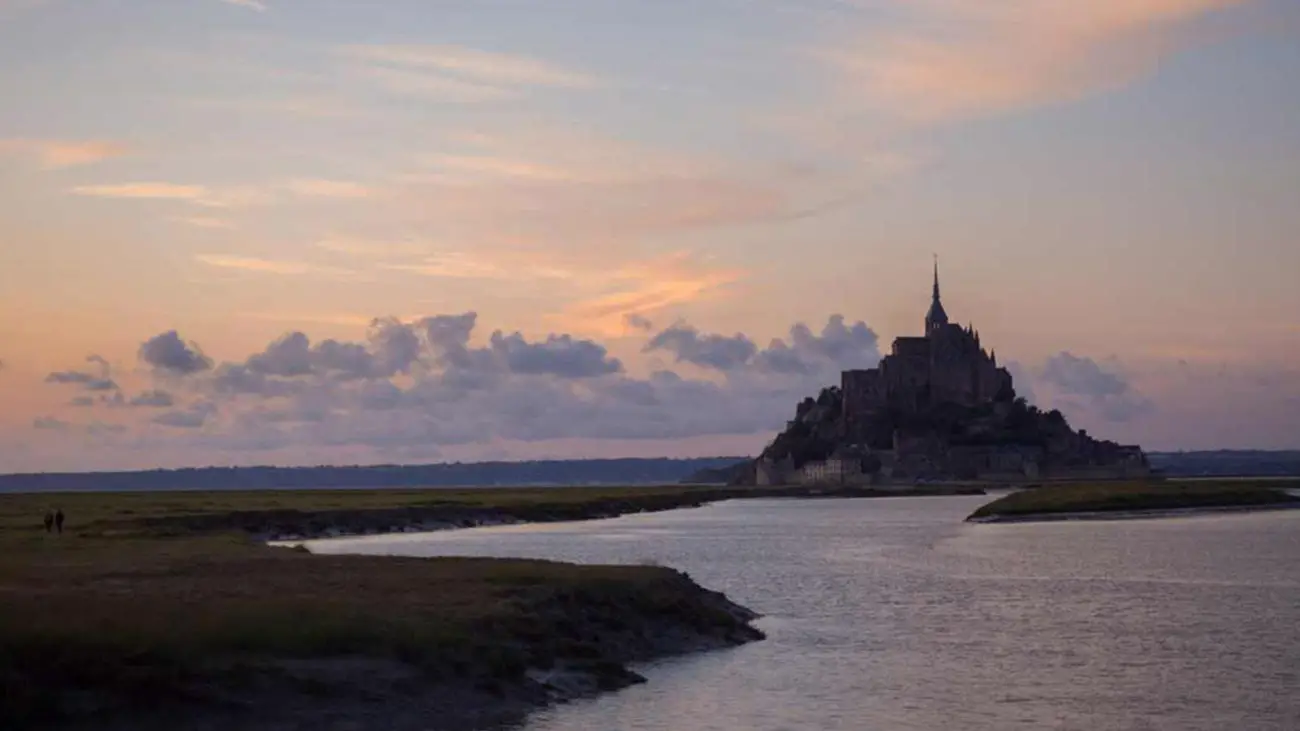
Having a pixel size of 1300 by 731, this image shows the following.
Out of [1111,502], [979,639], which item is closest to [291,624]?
[979,639]

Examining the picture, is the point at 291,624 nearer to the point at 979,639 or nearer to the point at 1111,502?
the point at 979,639

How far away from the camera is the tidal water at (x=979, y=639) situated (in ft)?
101

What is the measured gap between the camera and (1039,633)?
43656mm

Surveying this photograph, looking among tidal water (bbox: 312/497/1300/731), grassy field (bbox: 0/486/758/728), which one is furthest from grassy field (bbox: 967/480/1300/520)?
grassy field (bbox: 0/486/758/728)

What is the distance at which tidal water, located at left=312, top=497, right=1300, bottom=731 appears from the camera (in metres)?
30.7

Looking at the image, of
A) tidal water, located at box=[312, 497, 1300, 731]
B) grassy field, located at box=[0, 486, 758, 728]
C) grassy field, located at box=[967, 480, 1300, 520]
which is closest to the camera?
grassy field, located at box=[0, 486, 758, 728]

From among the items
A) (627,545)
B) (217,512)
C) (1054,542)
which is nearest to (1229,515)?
(1054,542)

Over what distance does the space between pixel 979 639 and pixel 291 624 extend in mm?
19735

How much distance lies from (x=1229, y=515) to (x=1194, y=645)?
97750 millimetres

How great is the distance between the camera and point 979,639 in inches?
1665

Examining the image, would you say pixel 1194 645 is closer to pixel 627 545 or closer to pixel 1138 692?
pixel 1138 692

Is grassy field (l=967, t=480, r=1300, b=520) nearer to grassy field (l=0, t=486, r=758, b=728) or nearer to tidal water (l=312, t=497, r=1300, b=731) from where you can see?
tidal water (l=312, t=497, r=1300, b=731)

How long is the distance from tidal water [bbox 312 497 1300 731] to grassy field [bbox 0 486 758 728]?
1875 mm

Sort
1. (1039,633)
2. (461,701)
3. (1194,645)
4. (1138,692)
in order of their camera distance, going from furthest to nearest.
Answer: (1039,633) → (1194,645) → (1138,692) → (461,701)
